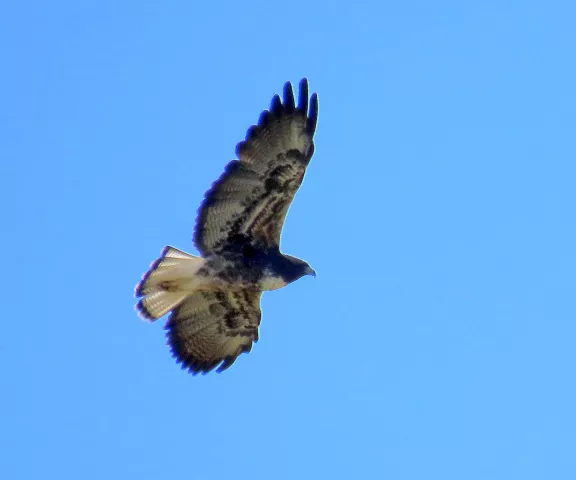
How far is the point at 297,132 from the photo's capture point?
14.6 m

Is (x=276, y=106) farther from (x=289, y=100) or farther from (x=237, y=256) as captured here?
(x=237, y=256)

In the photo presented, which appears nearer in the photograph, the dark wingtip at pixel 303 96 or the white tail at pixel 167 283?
the dark wingtip at pixel 303 96

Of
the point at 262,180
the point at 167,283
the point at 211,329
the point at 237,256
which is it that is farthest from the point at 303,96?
the point at 211,329

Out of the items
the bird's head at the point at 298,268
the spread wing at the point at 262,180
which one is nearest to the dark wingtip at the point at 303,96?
the spread wing at the point at 262,180

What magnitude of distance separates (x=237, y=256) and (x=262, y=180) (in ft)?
2.84

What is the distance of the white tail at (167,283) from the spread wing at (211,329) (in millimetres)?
221

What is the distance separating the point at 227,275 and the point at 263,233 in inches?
22.5

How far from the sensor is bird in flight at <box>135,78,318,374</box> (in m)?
14.6

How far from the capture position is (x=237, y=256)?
15.0m

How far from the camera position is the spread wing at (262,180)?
1459cm

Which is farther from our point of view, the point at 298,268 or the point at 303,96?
the point at 298,268

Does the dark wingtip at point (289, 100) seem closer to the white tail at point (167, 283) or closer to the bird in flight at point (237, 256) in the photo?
the bird in flight at point (237, 256)

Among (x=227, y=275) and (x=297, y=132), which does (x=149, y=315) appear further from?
(x=297, y=132)

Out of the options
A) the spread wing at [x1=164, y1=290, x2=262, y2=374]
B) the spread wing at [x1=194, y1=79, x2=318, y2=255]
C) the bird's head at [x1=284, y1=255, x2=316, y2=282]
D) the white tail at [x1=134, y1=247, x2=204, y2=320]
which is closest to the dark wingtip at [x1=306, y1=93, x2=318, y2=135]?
the spread wing at [x1=194, y1=79, x2=318, y2=255]
